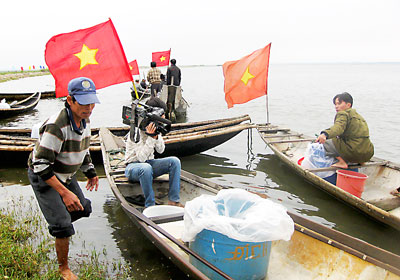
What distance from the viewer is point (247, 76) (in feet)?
26.0

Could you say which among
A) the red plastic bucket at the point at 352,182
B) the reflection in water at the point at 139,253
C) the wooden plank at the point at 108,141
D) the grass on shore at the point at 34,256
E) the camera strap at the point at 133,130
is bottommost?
the reflection in water at the point at 139,253

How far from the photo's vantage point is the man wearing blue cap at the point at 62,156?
8.29 ft

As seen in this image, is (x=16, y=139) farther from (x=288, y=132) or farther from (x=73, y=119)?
(x=288, y=132)

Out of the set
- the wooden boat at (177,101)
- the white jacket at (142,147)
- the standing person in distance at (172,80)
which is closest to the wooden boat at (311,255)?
the white jacket at (142,147)

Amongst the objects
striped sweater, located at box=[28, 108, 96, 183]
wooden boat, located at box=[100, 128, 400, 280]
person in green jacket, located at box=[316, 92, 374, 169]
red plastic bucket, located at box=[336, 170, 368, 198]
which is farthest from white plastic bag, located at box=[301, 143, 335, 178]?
striped sweater, located at box=[28, 108, 96, 183]

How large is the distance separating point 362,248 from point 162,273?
219cm

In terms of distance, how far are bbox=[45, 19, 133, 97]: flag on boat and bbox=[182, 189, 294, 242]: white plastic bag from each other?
3048mm

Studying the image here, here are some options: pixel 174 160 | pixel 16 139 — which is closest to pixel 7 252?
pixel 174 160

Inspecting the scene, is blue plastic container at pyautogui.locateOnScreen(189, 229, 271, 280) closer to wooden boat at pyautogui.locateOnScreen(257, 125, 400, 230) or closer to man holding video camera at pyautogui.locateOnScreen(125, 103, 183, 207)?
man holding video camera at pyautogui.locateOnScreen(125, 103, 183, 207)

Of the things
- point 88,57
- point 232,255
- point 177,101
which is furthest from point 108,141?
point 177,101

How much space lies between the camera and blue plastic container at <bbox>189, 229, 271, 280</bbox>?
2656 millimetres

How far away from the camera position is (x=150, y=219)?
3400 millimetres

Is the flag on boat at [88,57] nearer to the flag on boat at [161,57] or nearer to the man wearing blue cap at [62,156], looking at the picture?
the man wearing blue cap at [62,156]

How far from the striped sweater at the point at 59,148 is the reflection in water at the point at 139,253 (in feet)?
5.02
